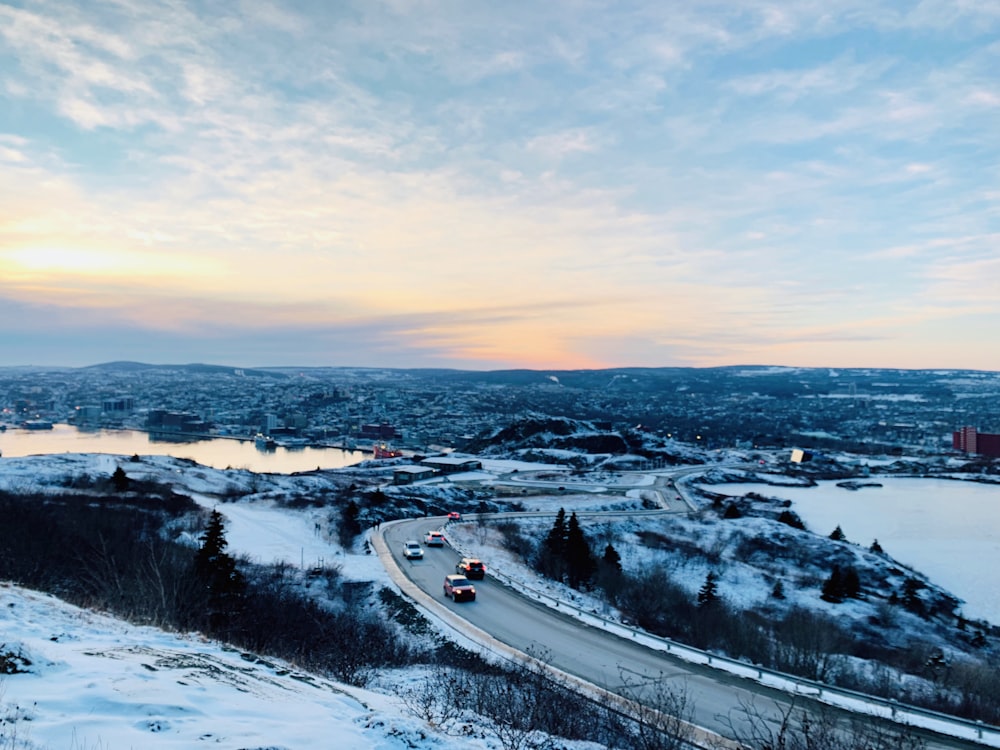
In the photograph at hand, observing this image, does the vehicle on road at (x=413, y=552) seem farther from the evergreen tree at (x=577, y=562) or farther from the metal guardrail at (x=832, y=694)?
the metal guardrail at (x=832, y=694)

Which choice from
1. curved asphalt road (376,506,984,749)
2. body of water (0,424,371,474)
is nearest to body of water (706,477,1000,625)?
curved asphalt road (376,506,984,749)

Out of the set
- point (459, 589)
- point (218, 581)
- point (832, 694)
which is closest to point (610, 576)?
point (459, 589)

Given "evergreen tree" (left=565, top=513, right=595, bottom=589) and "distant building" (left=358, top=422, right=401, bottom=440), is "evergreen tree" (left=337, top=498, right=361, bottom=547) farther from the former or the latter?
"distant building" (left=358, top=422, right=401, bottom=440)

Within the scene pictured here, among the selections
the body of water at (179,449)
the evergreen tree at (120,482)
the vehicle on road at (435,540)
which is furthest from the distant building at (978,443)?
the evergreen tree at (120,482)

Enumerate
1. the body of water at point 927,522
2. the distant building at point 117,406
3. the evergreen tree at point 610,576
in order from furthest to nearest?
1. the distant building at point 117,406
2. the body of water at point 927,522
3. the evergreen tree at point 610,576

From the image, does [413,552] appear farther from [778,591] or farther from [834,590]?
[834,590]
